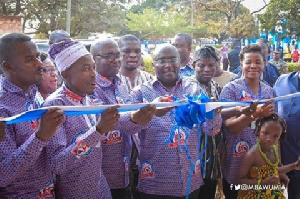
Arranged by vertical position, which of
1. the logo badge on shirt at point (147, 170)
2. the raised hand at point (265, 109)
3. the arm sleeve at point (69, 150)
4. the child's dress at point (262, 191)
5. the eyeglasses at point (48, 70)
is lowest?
the child's dress at point (262, 191)

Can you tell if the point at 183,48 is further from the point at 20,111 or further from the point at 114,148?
the point at 20,111

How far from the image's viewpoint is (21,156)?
2.30 meters

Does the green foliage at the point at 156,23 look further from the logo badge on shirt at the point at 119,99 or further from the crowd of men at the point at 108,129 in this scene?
the logo badge on shirt at the point at 119,99

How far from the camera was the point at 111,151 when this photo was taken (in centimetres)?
338

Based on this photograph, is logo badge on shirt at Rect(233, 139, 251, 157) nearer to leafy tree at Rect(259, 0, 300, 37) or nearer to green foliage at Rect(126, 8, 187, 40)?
leafy tree at Rect(259, 0, 300, 37)

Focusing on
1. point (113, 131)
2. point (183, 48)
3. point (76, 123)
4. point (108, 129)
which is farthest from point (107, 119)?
point (183, 48)

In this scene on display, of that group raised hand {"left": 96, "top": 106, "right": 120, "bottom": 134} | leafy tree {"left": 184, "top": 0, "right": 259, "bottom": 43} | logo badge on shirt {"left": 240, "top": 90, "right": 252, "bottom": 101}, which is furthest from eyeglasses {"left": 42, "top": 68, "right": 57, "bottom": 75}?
leafy tree {"left": 184, "top": 0, "right": 259, "bottom": 43}

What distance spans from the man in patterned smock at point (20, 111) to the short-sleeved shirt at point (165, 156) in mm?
1013

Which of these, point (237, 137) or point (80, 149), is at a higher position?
point (80, 149)

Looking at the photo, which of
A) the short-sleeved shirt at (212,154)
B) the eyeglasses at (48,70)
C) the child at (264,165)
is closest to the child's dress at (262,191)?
the child at (264,165)

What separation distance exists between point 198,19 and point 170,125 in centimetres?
3332

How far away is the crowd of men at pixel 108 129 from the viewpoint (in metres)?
2.48

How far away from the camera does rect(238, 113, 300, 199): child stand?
3.71m

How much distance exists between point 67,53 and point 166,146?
1162mm
